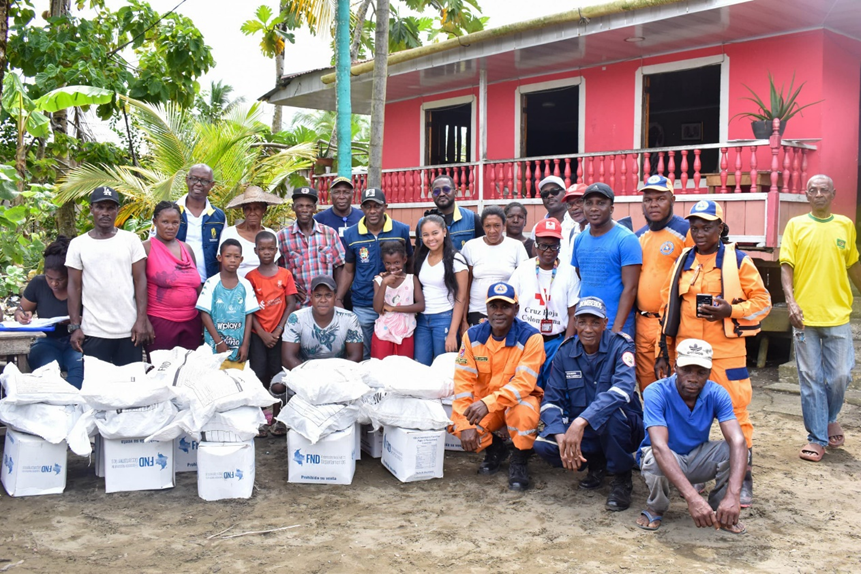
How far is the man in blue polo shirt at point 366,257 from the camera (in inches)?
239

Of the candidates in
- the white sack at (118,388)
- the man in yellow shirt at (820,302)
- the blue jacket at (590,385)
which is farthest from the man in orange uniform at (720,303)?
the white sack at (118,388)

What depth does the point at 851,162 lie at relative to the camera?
32.4 feet

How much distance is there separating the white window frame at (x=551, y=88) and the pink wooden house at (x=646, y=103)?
0.02 metres

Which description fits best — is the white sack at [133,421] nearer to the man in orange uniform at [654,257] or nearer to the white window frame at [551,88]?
the man in orange uniform at [654,257]

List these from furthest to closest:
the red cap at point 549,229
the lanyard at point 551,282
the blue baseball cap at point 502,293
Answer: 1. the lanyard at point 551,282
2. the red cap at point 549,229
3. the blue baseball cap at point 502,293

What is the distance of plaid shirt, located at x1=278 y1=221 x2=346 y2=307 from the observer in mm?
6039

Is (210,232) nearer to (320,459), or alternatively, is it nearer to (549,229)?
(320,459)

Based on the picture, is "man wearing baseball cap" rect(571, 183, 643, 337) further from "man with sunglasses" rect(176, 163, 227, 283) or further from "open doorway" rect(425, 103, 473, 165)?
"open doorway" rect(425, 103, 473, 165)

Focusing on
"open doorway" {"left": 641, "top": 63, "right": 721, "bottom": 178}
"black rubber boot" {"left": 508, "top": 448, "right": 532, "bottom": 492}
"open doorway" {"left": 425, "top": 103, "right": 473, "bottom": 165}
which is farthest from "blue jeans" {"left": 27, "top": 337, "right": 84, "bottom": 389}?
"open doorway" {"left": 425, "top": 103, "right": 473, "bottom": 165}

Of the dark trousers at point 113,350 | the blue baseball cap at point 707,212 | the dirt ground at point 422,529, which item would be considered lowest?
the dirt ground at point 422,529

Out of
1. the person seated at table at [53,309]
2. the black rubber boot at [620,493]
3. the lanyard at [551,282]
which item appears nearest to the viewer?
the black rubber boot at [620,493]

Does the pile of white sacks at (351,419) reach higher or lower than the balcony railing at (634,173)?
lower

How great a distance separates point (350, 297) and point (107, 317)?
6.19ft

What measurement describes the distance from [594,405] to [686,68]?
760cm
